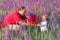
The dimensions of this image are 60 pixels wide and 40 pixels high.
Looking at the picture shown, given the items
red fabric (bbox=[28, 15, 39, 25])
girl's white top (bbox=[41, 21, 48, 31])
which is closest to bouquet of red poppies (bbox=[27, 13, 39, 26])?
red fabric (bbox=[28, 15, 39, 25])

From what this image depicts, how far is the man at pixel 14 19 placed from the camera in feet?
13.9

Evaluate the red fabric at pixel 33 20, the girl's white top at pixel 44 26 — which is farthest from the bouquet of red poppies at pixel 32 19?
the girl's white top at pixel 44 26

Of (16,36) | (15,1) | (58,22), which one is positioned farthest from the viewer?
(15,1)

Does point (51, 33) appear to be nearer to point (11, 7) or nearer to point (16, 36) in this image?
point (16, 36)

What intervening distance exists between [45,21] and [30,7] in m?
0.41

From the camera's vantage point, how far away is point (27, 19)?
445 cm

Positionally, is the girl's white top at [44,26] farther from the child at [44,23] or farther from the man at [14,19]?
the man at [14,19]

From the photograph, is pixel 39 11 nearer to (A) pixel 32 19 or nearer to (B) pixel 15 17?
(A) pixel 32 19

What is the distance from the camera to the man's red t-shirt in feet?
14.2

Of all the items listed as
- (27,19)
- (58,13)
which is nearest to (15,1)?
(27,19)

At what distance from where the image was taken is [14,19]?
4367mm

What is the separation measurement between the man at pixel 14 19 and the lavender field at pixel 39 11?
0.11m

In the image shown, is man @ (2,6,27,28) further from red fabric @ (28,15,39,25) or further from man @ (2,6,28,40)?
red fabric @ (28,15,39,25)

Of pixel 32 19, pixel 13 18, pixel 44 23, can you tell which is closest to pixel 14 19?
pixel 13 18
